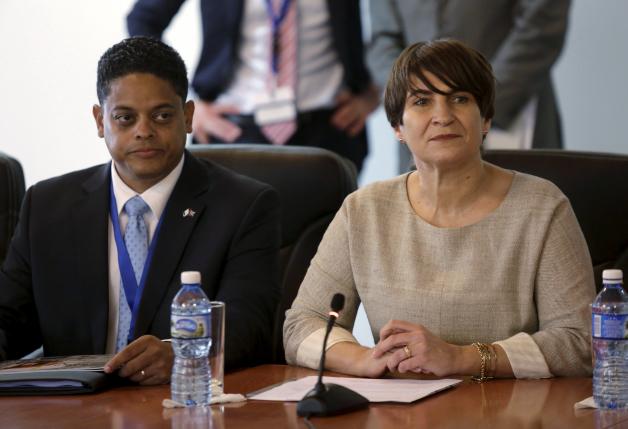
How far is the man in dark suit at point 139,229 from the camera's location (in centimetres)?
259

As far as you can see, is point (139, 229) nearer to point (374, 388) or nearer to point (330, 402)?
point (374, 388)

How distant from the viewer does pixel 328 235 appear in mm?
2537

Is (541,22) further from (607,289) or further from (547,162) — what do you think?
(607,289)

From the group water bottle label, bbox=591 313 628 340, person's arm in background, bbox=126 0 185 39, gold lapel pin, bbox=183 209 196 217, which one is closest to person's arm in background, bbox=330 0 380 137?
person's arm in background, bbox=126 0 185 39

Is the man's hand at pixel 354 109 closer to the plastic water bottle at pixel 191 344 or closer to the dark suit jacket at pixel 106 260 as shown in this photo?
the dark suit jacket at pixel 106 260

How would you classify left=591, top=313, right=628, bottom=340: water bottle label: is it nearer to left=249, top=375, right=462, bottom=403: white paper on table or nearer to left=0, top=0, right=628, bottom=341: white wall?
left=249, top=375, right=462, bottom=403: white paper on table

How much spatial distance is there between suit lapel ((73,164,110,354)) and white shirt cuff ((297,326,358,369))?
0.54 metres

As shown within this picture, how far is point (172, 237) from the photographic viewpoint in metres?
2.62

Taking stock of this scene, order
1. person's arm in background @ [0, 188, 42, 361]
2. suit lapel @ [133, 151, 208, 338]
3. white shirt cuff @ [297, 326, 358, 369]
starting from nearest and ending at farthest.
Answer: white shirt cuff @ [297, 326, 358, 369] < suit lapel @ [133, 151, 208, 338] < person's arm in background @ [0, 188, 42, 361]

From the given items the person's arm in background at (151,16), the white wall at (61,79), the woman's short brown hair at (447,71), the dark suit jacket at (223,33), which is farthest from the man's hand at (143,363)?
the person's arm in background at (151,16)

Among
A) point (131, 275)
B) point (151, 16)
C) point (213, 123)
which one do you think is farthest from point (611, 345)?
point (151, 16)

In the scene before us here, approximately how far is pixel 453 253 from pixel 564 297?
265 millimetres

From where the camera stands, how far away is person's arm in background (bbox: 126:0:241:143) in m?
4.67

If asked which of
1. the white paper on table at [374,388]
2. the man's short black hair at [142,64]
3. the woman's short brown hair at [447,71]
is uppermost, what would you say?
the man's short black hair at [142,64]
